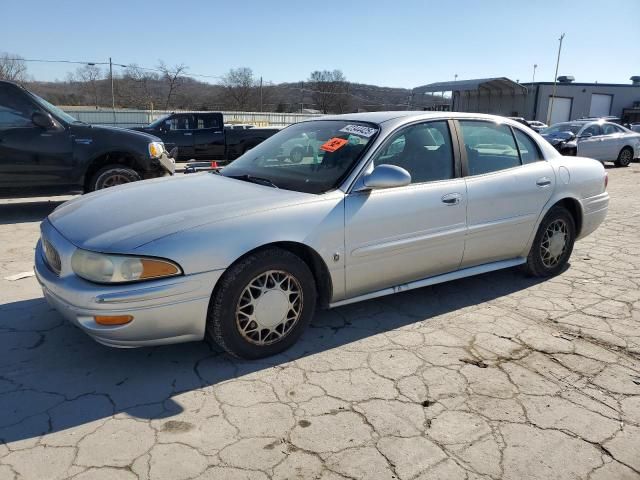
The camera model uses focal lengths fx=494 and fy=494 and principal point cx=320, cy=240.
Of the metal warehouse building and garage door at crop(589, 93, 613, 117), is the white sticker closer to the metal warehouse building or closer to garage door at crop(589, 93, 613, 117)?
the metal warehouse building

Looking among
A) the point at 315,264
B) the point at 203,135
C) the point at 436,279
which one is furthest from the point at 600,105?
the point at 315,264

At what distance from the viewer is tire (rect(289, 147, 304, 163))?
3795 mm

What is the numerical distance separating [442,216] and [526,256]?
1334 mm

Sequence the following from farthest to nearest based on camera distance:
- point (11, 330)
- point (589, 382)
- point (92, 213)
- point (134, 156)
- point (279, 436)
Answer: point (134, 156)
point (11, 330)
point (92, 213)
point (589, 382)
point (279, 436)

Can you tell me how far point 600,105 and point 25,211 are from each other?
56.6m

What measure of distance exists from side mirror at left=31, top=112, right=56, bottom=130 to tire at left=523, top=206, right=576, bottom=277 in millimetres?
6188

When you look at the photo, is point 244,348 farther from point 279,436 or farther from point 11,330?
point 11,330

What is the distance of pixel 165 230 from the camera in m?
2.74

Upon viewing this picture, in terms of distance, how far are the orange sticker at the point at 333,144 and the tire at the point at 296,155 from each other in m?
0.20

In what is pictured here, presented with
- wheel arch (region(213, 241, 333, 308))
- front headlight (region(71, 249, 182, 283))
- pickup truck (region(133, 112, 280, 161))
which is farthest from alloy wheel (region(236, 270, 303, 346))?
pickup truck (region(133, 112, 280, 161))

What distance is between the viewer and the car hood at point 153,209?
276 cm

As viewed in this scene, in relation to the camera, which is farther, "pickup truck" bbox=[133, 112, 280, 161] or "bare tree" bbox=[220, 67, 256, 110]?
"bare tree" bbox=[220, 67, 256, 110]

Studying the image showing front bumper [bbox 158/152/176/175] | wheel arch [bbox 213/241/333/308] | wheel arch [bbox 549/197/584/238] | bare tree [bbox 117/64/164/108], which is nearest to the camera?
wheel arch [bbox 213/241/333/308]

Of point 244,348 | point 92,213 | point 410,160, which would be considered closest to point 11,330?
point 92,213
